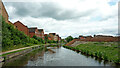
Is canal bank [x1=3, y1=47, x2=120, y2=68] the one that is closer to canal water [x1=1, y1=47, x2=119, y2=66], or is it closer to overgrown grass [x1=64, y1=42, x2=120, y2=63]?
canal water [x1=1, y1=47, x2=119, y2=66]

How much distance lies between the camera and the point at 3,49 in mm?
16688

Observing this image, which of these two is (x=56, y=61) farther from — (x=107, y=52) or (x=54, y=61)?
(x=107, y=52)

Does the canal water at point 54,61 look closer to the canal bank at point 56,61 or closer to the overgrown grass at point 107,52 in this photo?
the canal bank at point 56,61

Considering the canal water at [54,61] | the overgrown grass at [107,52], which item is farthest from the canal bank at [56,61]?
the overgrown grass at [107,52]

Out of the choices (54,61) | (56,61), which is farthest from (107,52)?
(54,61)

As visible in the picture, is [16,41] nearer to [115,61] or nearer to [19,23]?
[115,61]

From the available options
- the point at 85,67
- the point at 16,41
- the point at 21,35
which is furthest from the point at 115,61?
the point at 21,35

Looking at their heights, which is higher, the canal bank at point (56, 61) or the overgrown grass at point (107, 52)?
the overgrown grass at point (107, 52)

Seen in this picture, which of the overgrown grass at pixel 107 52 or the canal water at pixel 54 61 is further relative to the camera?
the overgrown grass at pixel 107 52

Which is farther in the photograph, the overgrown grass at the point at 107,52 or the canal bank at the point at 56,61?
the overgrown grass at the point at 107,52

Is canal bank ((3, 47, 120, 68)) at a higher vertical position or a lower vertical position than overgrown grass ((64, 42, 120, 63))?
lower

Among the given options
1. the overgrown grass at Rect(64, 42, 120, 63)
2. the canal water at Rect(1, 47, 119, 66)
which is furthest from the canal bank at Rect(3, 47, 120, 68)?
the overgrown grass at Rect(64, 42, 120, 63)

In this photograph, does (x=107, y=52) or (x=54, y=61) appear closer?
(x=54, y=61)

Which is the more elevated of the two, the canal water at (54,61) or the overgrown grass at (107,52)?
the overgrown grass at (107,52)
